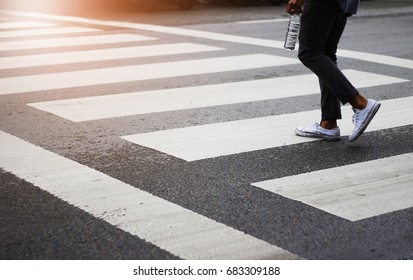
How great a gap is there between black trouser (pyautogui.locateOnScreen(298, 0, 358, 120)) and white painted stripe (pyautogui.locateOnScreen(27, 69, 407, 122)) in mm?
1532

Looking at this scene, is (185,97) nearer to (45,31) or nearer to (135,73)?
(135,73)

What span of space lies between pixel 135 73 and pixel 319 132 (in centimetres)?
321

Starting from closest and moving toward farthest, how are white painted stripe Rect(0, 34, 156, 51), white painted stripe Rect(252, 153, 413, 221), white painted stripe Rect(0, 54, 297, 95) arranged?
white painted stripe Rect(252, 153, 413, 221) → white painted stripe Rect(0, 54, 297, 95) → white painted stripe Rect(0, 34, 156, 51)

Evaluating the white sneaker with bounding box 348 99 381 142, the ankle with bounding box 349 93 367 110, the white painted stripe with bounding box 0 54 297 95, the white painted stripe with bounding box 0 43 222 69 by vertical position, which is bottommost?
the white painted stripe with bounding box 0 43 222 69

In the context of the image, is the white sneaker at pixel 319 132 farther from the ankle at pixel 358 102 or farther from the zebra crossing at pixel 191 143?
the ankle at pixel 358 102

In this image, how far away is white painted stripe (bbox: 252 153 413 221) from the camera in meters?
3.79

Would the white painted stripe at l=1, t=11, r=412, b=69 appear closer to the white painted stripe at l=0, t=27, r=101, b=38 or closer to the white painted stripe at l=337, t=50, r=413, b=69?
the white painted stripe at l=337, t=50, r=413, b=69

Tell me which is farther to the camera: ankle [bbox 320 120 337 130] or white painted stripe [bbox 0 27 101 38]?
white painted stripe [bbox 0 27 101 38]

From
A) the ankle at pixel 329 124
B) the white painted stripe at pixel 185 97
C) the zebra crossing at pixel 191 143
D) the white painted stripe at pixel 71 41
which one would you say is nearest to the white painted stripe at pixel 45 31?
the white painted stripe at pixel 71 41

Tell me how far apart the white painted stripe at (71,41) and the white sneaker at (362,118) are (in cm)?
596

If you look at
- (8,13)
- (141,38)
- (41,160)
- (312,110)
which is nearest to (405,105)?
(312,110)

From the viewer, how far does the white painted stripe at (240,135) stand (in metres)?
4.97

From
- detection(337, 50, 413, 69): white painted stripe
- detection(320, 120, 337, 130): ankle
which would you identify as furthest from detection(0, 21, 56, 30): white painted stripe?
detection(320, 120, 337, 130): ankle

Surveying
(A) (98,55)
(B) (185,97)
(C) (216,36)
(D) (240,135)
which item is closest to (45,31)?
(C) (216,36)
